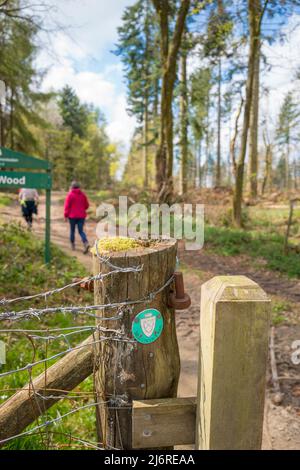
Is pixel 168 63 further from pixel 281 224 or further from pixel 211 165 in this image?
pixel 211 165

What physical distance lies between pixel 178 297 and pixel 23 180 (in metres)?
5.89

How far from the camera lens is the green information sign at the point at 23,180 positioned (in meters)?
6.34

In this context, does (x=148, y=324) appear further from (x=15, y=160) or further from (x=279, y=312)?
(x=15, y=160)

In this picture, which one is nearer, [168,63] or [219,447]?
[219,447]

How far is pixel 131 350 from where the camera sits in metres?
1.42

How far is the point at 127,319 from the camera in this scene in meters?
1.40

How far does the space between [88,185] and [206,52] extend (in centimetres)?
2523

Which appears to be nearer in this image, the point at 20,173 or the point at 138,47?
the point at 20,173

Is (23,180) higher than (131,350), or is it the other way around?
(23,180)

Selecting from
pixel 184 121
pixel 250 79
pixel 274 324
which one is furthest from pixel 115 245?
pixel 184 121

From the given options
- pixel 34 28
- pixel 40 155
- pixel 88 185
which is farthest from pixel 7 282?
pixel 88 185

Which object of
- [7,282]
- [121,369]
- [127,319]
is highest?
[127,319]

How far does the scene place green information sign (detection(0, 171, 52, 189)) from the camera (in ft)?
20.8

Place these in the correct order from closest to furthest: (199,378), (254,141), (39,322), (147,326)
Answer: (199,378) < (147,326) < (39,322) < (254,141)
